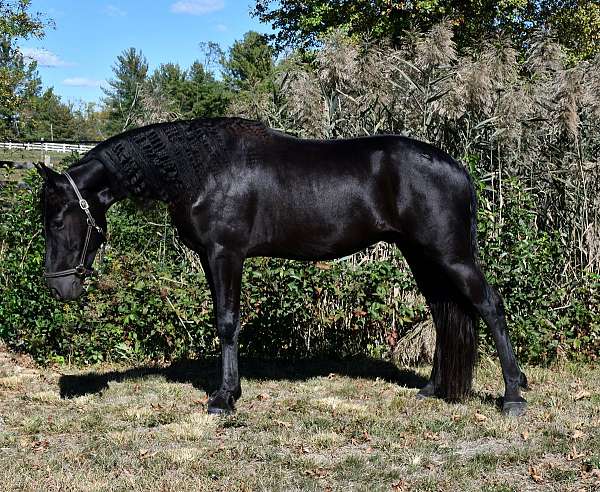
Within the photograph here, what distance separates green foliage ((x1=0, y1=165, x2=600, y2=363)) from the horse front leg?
137 centimetres

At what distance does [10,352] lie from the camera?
21.9ft

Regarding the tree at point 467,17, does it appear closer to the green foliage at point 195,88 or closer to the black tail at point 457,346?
the green foliage at point 195,88

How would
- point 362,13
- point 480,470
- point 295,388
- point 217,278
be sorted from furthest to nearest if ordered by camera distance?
point 362,13
point 295,388
point 217,278
point 480,470

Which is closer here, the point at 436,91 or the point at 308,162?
the point at 308,162

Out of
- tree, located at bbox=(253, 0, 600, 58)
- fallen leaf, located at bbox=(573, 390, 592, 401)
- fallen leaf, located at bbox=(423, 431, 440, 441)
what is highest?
tree, located at bbox=(253, 0, 600, 58)

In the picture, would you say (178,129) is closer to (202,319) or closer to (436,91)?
(202,319)

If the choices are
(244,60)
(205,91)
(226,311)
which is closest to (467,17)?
(244,60)

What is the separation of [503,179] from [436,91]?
114 cm

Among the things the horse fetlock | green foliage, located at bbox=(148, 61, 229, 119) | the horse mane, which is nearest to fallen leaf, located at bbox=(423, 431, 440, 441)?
the horse fetlock

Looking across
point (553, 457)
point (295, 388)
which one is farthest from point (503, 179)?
point (553, 457)

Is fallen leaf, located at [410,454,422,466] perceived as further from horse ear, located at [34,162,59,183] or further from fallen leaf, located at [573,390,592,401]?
horse ear, located at [34,162,59,183]

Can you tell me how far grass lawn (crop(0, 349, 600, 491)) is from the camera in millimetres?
3469

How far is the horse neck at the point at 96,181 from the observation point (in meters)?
4.48

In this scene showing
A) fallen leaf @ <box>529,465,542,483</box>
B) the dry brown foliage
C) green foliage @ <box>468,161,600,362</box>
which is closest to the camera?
fallen leaf @ <box>529,465,542,483</box>
